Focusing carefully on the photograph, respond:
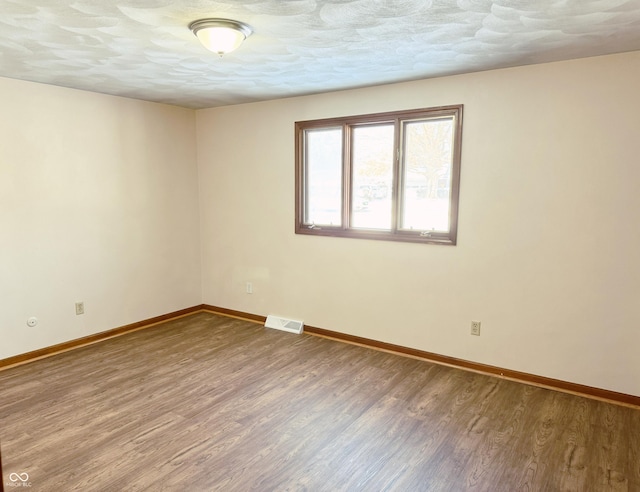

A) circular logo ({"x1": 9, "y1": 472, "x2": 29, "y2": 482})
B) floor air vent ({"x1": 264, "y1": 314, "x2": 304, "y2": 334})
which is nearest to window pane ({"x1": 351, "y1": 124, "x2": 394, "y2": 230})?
floor air vent ({"x1": 264, "y1": 314, "x2": 304, "y2": 334})

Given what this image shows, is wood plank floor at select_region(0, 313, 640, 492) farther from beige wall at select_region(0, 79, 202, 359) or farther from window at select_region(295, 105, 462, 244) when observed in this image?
window at select_region(295, 105, 462, 244)

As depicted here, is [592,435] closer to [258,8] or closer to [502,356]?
[502,356]

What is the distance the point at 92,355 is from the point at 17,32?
2598 millimetres

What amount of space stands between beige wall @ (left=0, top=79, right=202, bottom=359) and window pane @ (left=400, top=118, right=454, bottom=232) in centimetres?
260

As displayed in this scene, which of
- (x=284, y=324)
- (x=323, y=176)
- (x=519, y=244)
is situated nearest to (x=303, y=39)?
(x=323, y=176)

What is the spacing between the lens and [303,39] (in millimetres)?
2482

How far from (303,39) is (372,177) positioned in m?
1.63

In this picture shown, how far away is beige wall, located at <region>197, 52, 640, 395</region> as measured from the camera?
112 inches

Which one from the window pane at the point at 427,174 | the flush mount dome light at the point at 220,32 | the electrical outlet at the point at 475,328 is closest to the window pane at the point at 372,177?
the window pane at the point at 427,174

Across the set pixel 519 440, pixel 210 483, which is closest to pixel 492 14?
pixel 519 440

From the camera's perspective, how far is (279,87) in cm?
374

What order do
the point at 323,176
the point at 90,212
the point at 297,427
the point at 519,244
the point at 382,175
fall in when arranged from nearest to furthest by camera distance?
1. the point at 297,427
2. the point at 519,244
3. the point at 382,175
4. the point at 90,212
5. the point at 323,176

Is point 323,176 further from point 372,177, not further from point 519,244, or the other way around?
point 519,244

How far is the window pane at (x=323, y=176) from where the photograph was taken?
13.4 ft
